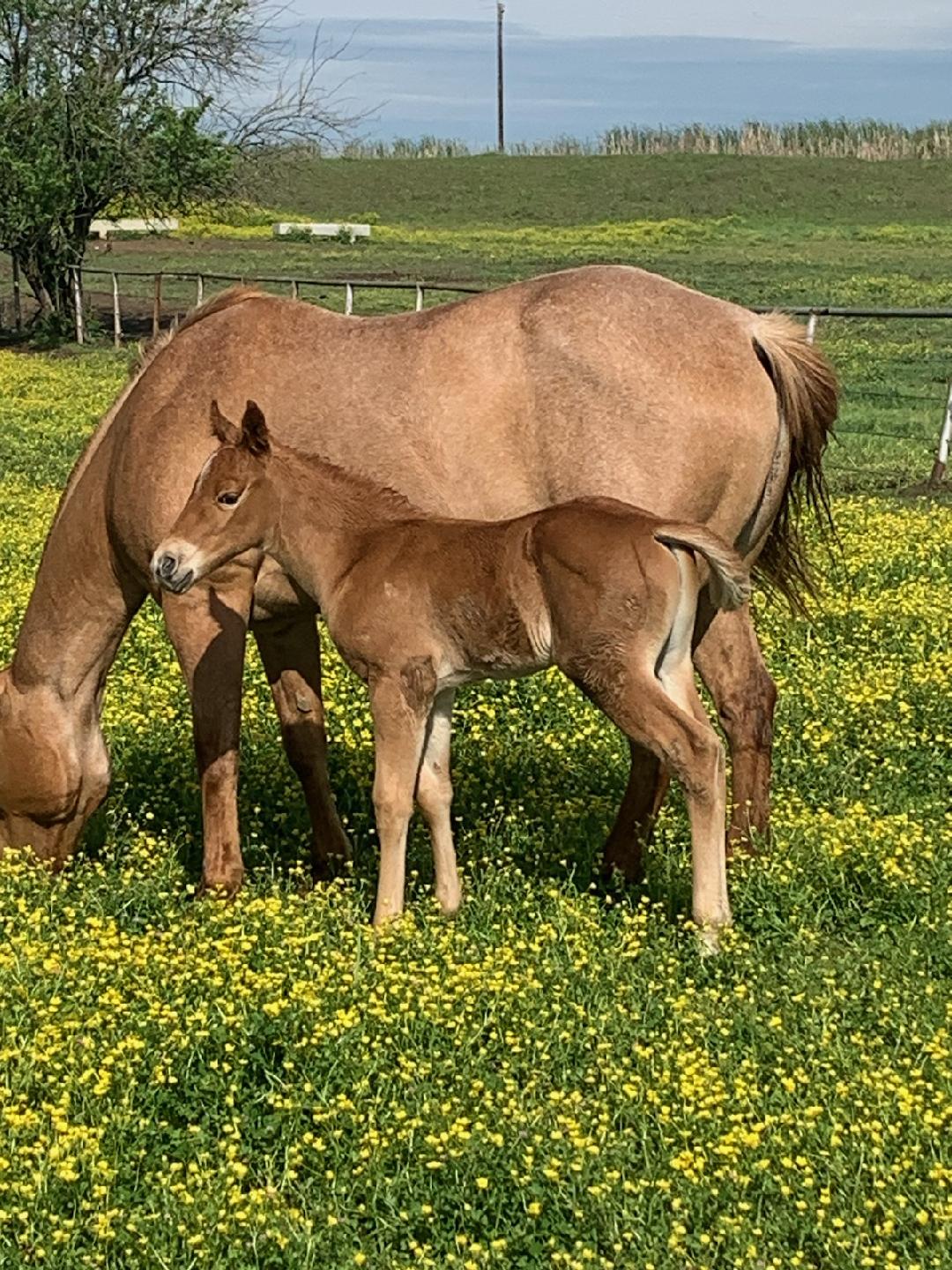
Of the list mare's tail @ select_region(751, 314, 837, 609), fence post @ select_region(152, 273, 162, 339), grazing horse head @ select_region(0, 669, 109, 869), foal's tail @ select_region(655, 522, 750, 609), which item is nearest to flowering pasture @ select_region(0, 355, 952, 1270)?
grazing horse head @ select_region(0, 669, 109, 869)

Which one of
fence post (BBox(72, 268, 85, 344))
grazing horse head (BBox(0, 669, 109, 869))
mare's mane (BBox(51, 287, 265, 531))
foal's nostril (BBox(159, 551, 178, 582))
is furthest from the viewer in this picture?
fence post (BBox(72, 268, 85, 344))

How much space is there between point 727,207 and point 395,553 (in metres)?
58.7

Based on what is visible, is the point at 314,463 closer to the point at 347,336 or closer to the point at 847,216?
the point at 347,336

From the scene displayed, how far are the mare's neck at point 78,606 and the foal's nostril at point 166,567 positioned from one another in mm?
1064

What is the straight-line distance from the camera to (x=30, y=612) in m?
7.11

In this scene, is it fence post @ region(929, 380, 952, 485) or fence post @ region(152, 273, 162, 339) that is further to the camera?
fence post @ region(152, 273, 162, 339)

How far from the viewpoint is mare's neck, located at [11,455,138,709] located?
6.94 m

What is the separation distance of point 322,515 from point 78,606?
128cm

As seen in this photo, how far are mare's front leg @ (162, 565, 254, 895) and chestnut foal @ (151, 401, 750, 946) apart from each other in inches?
12.4

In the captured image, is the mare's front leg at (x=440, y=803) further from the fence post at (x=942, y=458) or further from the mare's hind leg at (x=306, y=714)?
the fence post at (x=942, y=458)

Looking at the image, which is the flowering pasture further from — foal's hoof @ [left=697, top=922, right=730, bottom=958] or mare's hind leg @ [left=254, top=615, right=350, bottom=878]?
mare's hind leg @ [left=254, top=615, right=350, bottom=878]

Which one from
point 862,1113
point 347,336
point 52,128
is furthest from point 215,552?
point 52,128

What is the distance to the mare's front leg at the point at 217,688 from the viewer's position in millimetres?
6582

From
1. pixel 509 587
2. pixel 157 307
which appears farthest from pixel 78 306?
pixel 509 587
